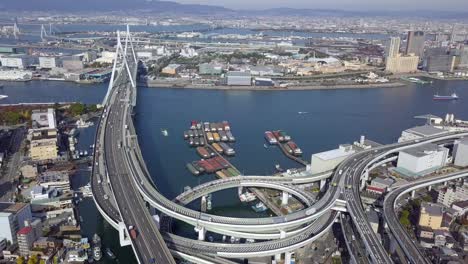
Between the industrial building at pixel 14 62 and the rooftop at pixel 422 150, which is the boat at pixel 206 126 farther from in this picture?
the industrial building at pixel 14 62

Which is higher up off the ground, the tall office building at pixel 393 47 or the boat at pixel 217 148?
the tall office building at pixel 393 47

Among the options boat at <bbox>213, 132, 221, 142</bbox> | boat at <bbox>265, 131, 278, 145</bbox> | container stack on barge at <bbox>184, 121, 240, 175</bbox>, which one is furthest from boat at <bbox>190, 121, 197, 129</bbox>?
boat at <bbox>265, 131, 278, 145</bbox>

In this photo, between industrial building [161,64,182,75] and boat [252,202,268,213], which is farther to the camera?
industrial building [161,64,182,75]

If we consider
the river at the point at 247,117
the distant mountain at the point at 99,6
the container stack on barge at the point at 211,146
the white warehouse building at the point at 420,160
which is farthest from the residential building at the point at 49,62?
the distant mountain at the point at 99,6

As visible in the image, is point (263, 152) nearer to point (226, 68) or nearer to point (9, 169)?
point (9, 169)

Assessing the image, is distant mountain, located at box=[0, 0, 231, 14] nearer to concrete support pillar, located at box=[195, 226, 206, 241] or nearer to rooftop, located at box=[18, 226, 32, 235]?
rooftop, located at box=[18, 226, 32, 235]

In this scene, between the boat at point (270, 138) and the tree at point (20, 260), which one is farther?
the boat at point (270, 138)
